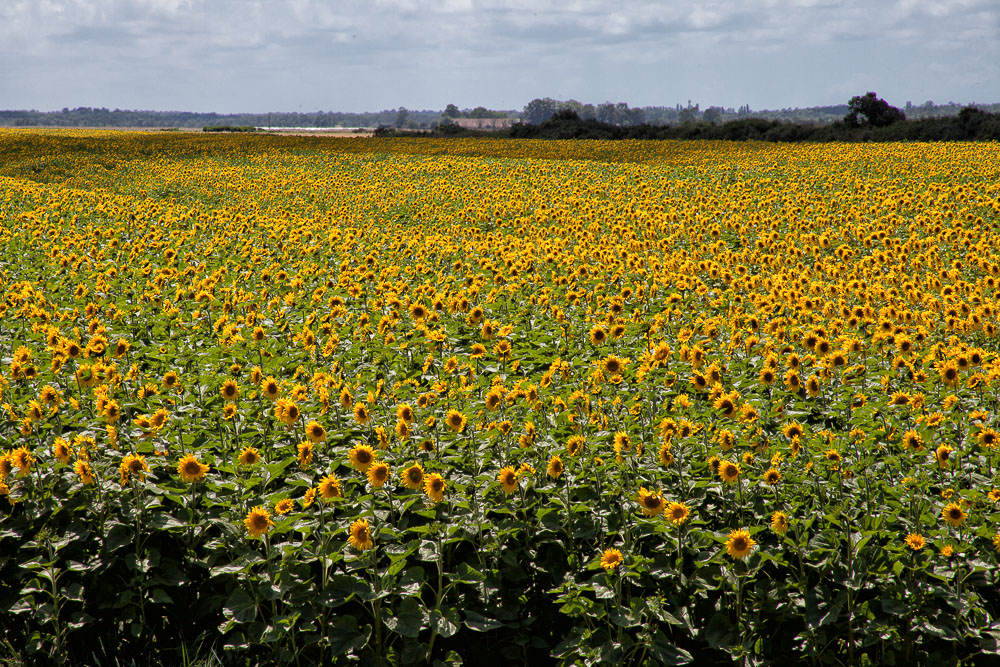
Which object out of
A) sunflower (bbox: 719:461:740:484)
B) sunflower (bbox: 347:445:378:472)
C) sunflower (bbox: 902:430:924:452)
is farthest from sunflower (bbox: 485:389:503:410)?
sunflower (bbox: 902:430:924:452)

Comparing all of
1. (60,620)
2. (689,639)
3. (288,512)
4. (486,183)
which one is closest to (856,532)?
(689,639)

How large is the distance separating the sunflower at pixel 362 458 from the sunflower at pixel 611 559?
1.22 m

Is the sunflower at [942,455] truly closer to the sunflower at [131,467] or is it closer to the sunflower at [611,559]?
the sunflower at [611,559]

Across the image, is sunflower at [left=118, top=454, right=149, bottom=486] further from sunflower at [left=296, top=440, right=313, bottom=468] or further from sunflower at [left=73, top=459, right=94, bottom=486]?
sunflower at [left=296, top=440, right=313, bottom=468]

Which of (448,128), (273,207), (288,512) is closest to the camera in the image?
(288,512)

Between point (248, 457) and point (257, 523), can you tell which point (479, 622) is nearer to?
point (257, 523)

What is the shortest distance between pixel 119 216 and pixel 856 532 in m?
15.5

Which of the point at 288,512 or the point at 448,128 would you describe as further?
the point at 448,128

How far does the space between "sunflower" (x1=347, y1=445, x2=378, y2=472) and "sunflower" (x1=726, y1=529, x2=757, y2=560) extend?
1.75 metres

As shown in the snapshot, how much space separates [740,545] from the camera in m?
3.51

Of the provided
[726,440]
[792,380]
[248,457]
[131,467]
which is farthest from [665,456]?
[131,467]

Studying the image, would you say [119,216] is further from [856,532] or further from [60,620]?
[856,532]

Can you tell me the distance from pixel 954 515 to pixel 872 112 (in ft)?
169

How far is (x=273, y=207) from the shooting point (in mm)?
16938
